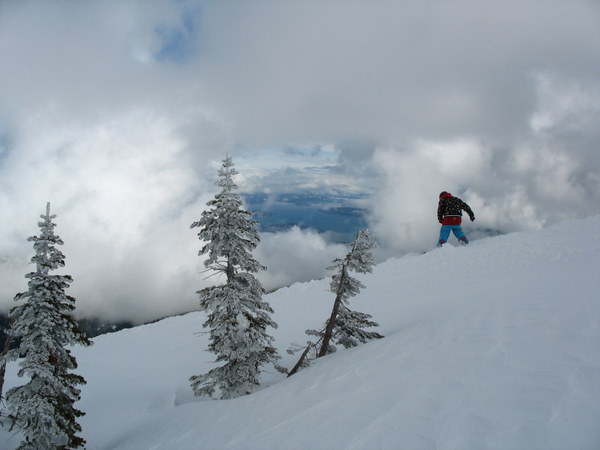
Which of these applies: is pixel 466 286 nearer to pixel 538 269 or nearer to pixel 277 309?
pixel 538 269

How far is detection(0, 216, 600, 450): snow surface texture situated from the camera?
4875 millimetres

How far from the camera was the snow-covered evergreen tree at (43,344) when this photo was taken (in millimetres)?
8992

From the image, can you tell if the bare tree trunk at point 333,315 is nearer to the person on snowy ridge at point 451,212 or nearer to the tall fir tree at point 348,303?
the tall fir tree at point 348,303

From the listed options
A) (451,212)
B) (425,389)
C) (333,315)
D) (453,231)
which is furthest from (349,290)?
(453,231)

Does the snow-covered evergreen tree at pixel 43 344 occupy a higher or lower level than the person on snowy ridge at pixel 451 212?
lower

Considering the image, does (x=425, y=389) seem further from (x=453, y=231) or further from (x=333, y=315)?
(x=453, y=231)

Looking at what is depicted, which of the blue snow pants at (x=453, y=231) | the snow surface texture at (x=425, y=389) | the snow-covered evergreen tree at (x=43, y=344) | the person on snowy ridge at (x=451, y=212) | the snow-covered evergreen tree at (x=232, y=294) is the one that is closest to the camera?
the snow surface texture at (x=425, y=389)

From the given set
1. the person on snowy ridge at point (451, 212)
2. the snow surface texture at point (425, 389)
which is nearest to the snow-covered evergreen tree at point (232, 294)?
the snow surface texture at point (425, 389)

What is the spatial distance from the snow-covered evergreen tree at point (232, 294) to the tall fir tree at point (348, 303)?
164 centimetres

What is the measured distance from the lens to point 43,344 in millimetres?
9328

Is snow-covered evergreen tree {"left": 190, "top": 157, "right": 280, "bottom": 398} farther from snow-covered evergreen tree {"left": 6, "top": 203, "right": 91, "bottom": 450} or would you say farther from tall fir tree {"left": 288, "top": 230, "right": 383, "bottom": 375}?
snow-covered evergreen tree {"left": 6, "top": 203, "right": 91, "bottom": 450}

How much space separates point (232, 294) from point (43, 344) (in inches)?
220

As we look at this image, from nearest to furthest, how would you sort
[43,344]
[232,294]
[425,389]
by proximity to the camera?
[425,389] < [43,344] < [232,294]

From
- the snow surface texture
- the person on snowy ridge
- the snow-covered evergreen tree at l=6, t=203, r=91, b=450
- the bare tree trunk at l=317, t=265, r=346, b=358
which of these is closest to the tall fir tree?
the bare tree trunk at l=317, t=265, r=346, b=358
